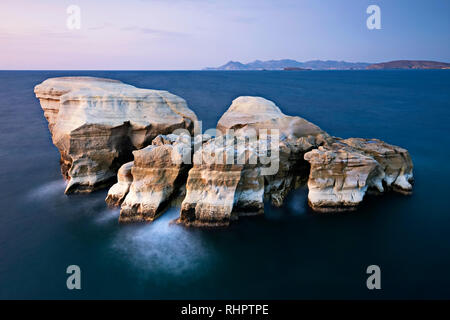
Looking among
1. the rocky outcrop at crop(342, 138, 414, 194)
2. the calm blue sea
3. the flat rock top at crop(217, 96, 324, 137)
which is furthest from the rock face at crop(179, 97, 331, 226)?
the rocky outcrop at crop(342, 138, 414, 194)

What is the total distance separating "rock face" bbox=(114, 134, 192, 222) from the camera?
1261cm

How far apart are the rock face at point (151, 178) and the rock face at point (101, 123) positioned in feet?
10.5

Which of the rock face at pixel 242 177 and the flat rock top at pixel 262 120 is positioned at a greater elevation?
the flat rock top at pixel 262 120

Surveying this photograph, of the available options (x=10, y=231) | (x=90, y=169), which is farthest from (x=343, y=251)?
(x=10, y=231)

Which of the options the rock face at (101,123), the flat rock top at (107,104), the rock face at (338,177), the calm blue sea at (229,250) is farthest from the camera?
the flat rock top at (107,104)

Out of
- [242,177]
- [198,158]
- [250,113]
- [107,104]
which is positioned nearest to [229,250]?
[242,177]

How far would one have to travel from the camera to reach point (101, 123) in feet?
47.6

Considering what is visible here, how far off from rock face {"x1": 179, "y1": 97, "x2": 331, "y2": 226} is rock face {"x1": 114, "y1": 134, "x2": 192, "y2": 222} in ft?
3.50

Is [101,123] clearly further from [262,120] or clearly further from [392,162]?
[392,162]

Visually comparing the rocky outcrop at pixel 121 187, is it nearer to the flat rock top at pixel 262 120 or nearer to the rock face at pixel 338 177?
the flat rock top at pixel 262 120

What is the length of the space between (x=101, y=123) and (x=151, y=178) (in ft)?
14.6

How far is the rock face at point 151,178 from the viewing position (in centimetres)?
1261

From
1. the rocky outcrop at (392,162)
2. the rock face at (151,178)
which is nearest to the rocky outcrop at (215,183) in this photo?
the rock face at (151,178)
